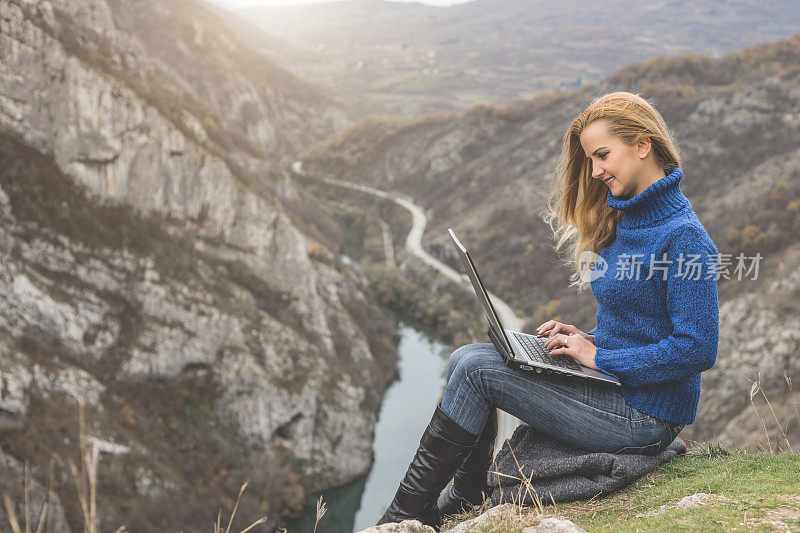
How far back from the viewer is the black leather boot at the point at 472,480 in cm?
315

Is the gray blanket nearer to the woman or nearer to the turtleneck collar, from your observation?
the woman

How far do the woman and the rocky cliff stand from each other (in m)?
19.1

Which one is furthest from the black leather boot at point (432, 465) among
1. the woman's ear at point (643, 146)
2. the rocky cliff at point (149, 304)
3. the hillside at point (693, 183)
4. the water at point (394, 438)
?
the water at point (394, 438)

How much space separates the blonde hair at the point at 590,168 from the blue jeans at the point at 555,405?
2.52 feet

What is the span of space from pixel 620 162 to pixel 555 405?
1.30 m

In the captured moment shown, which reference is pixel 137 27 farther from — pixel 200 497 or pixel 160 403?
pixel 200 497

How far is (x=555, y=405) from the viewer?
2820mm

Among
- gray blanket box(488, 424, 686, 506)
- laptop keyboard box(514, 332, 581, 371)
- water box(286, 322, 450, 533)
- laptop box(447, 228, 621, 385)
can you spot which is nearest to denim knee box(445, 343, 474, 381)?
laptop box(447, 228, 621, 385)

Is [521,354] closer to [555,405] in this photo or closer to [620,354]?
[555,405]

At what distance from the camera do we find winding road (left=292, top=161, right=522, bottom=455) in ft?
74.6

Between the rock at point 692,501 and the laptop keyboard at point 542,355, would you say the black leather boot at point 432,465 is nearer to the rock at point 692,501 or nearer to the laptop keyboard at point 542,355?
the laptop keyboard at point 542,355

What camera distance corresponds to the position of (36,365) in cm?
1977

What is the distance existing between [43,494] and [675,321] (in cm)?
1967

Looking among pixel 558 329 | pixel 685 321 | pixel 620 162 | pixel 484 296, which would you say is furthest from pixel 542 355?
pixel 620 162
